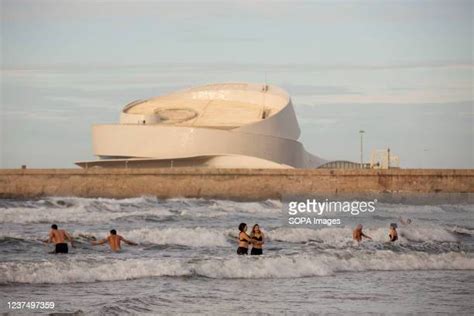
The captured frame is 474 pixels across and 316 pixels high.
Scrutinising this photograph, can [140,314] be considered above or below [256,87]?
below

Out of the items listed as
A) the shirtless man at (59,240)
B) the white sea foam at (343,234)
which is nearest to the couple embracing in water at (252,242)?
the shirtless man at (59,240)

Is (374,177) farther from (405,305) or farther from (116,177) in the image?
(405,305)

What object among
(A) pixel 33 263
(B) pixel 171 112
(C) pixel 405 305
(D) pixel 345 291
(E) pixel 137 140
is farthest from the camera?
(B) pixel 171 112

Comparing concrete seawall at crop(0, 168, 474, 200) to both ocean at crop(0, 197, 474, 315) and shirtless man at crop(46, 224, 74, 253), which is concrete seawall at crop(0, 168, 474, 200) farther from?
shirtless man at crop(46, 224, 74, 253)

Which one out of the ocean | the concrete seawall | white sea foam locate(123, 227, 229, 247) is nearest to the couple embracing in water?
the ocean

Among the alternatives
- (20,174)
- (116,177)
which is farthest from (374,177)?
(20,174)

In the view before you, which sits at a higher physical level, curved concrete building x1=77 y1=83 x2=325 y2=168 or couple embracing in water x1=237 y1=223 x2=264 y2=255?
curved concrete building x1=77 y1=83 x2=325 y2=168

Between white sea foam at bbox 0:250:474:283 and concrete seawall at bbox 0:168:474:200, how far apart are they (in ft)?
65.2

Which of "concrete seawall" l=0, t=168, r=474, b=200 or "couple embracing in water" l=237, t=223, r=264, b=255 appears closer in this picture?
"couple embracing in water" l=237, t=223, r=264, b=255

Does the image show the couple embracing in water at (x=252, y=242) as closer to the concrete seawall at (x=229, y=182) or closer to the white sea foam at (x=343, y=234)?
the white sea foam at (x=343, y=234)

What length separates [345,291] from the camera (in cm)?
1391

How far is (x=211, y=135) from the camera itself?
42.0 m

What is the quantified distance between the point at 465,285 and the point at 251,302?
3.24m

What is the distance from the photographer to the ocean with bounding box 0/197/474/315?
503 inches
